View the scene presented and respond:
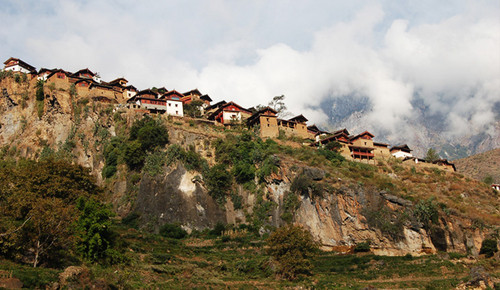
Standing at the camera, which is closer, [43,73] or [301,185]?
[301,185]

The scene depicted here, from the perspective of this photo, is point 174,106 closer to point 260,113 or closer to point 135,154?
point 260,113

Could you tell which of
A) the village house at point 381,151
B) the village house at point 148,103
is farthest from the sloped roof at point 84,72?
the village house at point 381,151

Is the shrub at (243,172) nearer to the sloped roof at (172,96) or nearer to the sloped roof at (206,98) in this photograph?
the sloped roof at (172,96)

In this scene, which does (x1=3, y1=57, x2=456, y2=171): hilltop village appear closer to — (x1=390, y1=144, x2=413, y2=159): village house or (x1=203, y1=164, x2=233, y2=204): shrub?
(x1=390, y1=144, x2=413, y2=159): village house

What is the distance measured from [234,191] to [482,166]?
76.6 metres

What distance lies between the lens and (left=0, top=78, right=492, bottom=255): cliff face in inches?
2080

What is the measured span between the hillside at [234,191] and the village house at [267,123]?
7.63 ft

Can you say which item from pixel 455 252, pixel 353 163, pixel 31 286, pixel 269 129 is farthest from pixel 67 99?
pixel 455 252

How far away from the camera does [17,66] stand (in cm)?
8538

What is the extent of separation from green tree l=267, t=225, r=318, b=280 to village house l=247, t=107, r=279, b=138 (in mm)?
31316

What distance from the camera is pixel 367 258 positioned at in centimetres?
4859

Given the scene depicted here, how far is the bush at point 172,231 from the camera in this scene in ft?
178

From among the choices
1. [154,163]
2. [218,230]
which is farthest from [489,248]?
[154,163]

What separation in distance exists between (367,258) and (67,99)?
59193mm
